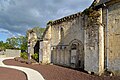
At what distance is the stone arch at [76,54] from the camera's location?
730 inches

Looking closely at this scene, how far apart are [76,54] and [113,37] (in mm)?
6426

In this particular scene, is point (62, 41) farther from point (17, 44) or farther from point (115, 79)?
point (17, 44)

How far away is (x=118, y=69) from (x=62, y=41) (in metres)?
10.8

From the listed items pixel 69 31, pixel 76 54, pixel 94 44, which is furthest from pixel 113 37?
pixel 69 31

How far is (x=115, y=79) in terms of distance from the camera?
11.5 metres

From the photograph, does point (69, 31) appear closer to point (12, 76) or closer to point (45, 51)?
point (45, 51)

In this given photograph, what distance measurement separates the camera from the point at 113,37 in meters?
13.7

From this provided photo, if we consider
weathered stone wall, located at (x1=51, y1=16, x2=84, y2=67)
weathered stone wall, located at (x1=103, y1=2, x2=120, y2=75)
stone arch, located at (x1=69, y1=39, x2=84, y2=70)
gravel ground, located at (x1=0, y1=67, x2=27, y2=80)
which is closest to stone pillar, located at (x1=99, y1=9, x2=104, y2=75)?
weathered stone wall, located at (x1=103, y1=2, x2=120, y2=75)

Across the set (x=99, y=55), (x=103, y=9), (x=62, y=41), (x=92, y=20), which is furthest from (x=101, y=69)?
Answer: (x=62, y=41)

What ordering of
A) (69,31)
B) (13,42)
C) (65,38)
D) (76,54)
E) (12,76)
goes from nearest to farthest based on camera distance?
(12,76) → (76,54) → (69,31) → (65,38) → (13,42)

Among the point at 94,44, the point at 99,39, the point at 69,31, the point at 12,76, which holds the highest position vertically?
the point at 69,31

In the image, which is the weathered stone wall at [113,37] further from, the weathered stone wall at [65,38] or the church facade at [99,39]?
the weathered stone wall at [65,38]

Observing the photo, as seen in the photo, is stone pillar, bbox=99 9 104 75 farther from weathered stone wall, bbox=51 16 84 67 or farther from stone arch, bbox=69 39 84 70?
weathered stone wall, bbox=51 16 84 67

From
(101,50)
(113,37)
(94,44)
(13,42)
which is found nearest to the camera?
(113,37)
